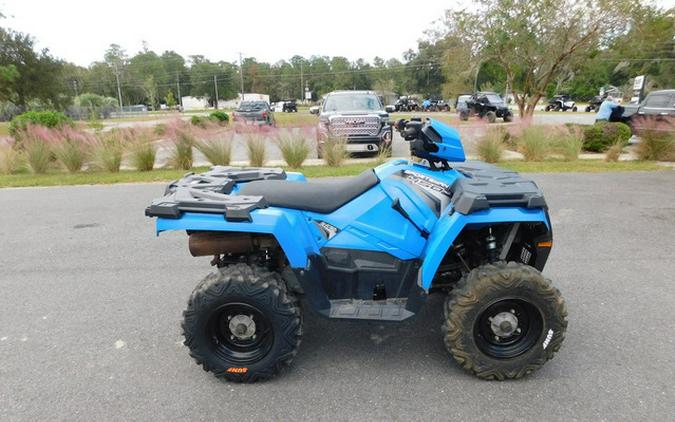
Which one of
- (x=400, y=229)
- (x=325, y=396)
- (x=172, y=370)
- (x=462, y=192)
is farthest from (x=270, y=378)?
(x=462, y=192)

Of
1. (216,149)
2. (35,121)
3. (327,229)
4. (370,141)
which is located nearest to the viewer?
(327,229)

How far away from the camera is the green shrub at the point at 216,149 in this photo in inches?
411

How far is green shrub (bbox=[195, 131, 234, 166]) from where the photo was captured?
411 inches

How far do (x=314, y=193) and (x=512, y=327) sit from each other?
146 cm

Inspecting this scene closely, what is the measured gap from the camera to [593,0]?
48.0 ft

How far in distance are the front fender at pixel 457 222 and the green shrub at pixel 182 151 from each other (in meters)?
9.09

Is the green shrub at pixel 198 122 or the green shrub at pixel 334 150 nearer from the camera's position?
the green shrub at pixel 334 150

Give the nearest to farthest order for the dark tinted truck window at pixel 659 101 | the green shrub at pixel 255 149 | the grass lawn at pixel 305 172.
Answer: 1. the grass lawn at pixel 305 172
2. the green shrub at pixel 255 149
3. the dark tinted truck window at pixel 659 101

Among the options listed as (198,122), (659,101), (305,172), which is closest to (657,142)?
(659,101)

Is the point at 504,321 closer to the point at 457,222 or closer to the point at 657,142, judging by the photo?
the point at 457,222

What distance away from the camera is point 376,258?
111 inches

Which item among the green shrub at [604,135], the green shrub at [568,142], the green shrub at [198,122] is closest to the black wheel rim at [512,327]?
the green shrub at [568,142]

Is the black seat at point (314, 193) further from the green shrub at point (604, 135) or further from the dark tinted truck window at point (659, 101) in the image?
the dark tinted truck window at point (659, 101)

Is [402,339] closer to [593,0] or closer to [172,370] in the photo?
[172,370]
